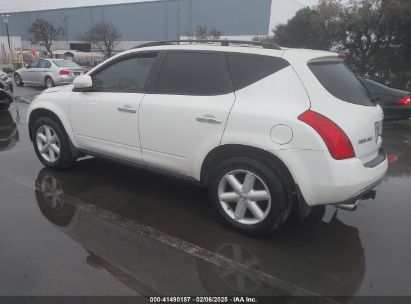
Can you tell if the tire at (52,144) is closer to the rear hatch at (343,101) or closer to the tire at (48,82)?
the rear hatch at (343,101)

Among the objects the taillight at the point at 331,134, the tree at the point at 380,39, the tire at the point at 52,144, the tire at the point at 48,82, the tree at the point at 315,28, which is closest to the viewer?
the taillight at the point at 331,134

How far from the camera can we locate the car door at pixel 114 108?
409 cm

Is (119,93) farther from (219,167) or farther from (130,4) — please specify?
(130,4)

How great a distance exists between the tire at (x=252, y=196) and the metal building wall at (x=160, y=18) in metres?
62.1

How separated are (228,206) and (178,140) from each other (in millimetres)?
819

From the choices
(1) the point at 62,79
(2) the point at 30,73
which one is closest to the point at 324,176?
(1) the point at 62,79

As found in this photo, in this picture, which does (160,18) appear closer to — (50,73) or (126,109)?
(50,73)

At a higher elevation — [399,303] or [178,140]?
[178,140]

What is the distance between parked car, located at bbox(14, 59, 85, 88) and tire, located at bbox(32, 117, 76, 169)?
10.8 metres

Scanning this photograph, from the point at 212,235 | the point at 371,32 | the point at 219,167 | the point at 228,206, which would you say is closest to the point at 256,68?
the point at 219,167

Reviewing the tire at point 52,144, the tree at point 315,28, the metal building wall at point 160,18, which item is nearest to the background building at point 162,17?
the metal building wall at point 160,18

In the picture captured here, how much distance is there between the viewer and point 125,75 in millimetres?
4277

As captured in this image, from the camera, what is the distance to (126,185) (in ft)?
15.5

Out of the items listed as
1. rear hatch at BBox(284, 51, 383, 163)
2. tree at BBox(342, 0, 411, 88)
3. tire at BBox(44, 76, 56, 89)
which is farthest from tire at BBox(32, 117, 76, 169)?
tree at BBox(342, 0, 411, 88)
